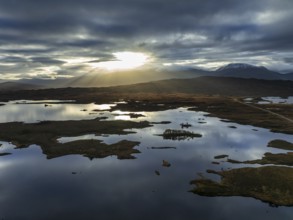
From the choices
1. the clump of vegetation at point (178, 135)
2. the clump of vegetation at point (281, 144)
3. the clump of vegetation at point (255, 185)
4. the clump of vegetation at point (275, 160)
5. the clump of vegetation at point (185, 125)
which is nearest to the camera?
the clump of vegetation at point (255, 185)

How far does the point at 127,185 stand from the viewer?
4409 cm

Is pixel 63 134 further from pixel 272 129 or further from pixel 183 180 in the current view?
pixel 272 129

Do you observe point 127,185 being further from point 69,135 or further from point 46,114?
point 46,114

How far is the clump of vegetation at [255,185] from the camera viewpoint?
4047cm

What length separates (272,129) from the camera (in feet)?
282

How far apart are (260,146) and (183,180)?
28.2 m

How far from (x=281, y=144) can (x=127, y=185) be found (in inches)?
1553

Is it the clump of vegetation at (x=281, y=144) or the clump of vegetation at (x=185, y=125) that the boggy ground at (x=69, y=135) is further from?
the clump of vegetation at (x=281, y=144)

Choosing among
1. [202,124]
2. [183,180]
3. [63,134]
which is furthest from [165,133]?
[183,180]

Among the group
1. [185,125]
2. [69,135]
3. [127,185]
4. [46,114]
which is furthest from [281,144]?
[46,114]

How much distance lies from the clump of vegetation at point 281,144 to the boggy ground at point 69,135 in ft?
94.2

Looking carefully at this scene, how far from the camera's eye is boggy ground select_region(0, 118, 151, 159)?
202 ft

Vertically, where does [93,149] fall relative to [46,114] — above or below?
below

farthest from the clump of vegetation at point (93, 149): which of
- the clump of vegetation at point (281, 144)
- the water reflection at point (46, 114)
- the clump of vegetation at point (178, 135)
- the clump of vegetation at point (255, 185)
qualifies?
the water reflection at point (46, 114)
